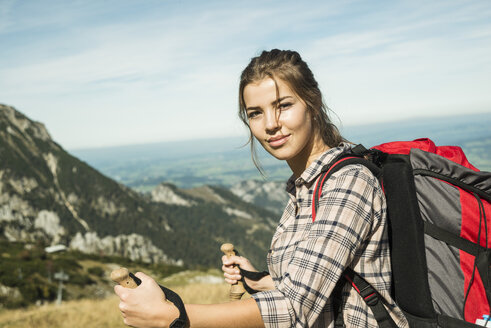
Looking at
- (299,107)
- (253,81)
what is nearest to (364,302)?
(299,107)

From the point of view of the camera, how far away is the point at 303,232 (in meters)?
2.37

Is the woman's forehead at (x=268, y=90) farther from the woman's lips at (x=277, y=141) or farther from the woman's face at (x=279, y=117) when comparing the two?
the woman's lips at (x=277, y=141)

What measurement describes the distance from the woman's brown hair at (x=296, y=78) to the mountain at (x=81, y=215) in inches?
4565

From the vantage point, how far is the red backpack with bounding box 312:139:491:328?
2223 mm

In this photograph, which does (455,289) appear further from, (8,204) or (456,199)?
(8,204)

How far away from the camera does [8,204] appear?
117 m

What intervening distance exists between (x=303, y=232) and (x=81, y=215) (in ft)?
479

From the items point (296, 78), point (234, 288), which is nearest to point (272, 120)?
point (296, 78)

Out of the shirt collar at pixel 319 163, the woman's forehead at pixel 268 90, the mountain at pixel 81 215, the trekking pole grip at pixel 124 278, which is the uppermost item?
the woman's forehead at pixel 268 90

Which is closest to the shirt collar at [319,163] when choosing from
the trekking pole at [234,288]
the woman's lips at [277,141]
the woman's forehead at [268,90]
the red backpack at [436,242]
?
the red backpack at [436,242]

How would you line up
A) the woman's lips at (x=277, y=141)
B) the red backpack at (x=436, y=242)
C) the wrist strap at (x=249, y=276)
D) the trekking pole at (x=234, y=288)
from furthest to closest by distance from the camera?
1. the wrist strap at (x=249, y=276)
2. the trekking pole at (x=234, y=288)
3. the woman's lips at (x=277, y=141)
4. the red backpack at (x=436, y=242)

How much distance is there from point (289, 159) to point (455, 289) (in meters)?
1.40

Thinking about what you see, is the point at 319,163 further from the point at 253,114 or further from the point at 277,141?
the point at 253,114

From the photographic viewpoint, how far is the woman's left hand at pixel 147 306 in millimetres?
1898
